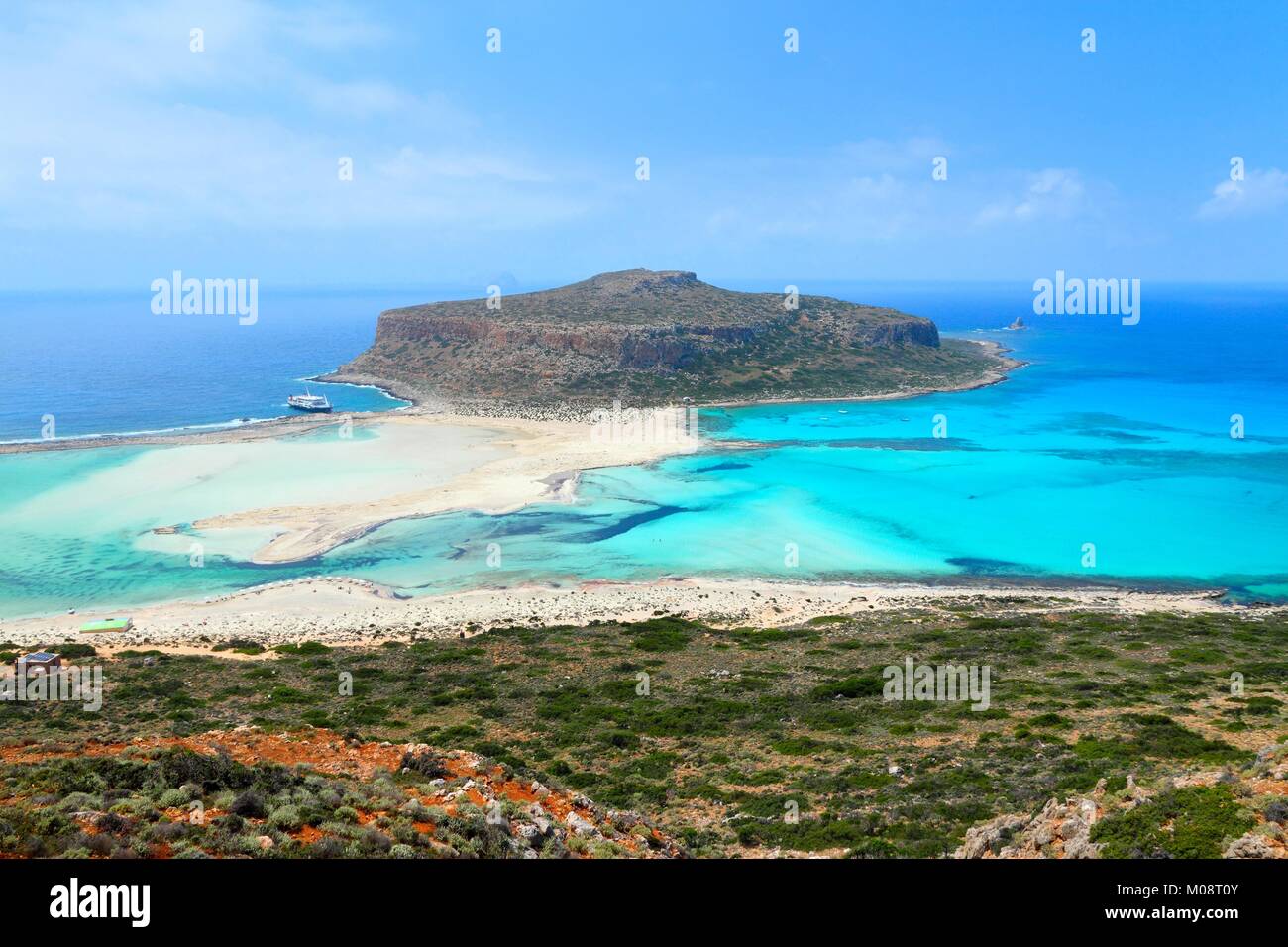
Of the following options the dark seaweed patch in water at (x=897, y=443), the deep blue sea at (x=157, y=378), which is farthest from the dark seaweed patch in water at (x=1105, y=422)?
the deep blue sea at (x=157, y=378)

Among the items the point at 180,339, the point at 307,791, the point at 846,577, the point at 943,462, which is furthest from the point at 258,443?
the point at 180,339

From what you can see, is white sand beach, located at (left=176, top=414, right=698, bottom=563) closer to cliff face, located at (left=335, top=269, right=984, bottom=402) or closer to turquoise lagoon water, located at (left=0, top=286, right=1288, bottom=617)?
turquoise lagoon water, located at (left=0, top=286, right=1288, bottom=617)

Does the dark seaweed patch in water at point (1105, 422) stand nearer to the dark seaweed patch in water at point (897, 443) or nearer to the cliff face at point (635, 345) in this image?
the dark seaweed patch in water at point (897, 443)

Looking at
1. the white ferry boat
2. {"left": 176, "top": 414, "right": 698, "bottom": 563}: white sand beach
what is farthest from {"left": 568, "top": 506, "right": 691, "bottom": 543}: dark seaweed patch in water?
the white ferry boat

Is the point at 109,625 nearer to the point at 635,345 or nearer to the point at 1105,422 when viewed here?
the point at 635,345

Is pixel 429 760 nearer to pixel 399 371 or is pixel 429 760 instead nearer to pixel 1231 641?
pixel 1231 641
